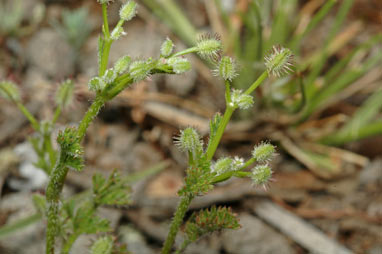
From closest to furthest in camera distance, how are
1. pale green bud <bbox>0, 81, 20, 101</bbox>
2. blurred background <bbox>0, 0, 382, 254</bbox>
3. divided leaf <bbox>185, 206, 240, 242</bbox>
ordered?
divided leaf <bbox>185, 206, 240, 242</bbox> < pale green bud <bbox>0, 81, 20, 101</bbox> < blurred background <bbox>0, 0, 382, 254</bbox>

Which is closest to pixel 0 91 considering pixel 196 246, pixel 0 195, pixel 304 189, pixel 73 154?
pixel 73 154

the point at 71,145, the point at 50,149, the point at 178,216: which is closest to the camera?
the point at 71,145

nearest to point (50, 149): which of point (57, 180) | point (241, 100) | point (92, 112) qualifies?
point (57, 180)

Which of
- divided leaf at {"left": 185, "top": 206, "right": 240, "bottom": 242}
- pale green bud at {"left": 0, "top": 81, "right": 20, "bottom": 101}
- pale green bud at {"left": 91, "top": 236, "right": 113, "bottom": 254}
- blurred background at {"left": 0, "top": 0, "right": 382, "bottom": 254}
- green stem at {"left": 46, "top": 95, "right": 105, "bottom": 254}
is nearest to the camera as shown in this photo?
green stem at {"left": 46, "top": 95, "right": 105, "bottom": 254}

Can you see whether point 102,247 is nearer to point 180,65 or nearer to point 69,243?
point 69,243

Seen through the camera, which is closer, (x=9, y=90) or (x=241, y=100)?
(x=241, y=100)

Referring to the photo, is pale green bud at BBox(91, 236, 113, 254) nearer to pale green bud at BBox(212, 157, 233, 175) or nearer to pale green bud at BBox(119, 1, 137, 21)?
pale green bud at BBox(212, 157, 233, 175)

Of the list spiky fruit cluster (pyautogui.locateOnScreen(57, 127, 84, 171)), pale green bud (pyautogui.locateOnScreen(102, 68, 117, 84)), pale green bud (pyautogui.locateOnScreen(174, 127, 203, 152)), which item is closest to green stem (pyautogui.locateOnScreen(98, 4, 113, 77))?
pale green bud (pyautogui.locateOnScreen(102, 68, 117, 84))

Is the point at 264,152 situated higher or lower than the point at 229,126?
lower
